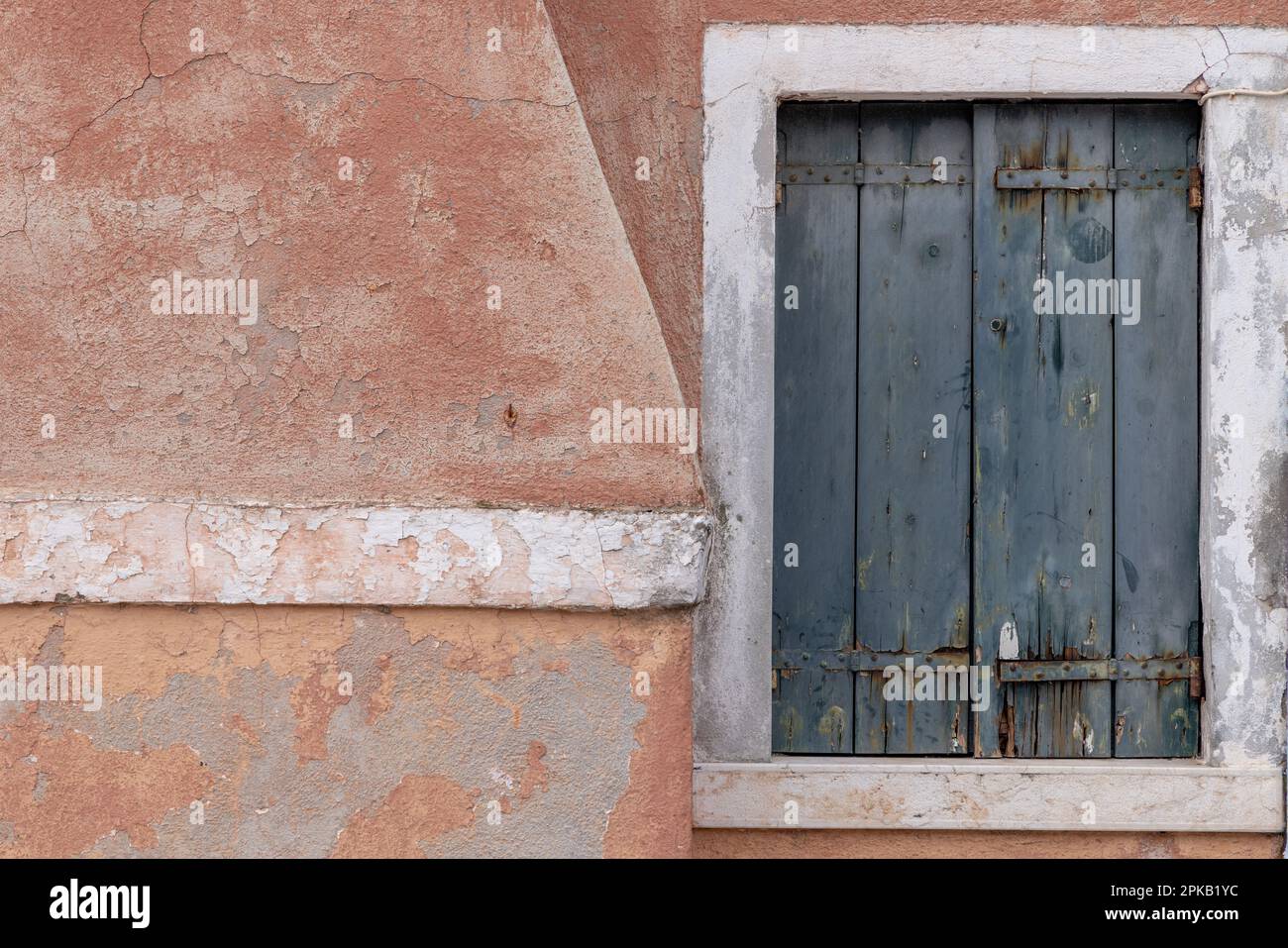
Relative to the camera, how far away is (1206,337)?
2855 mm

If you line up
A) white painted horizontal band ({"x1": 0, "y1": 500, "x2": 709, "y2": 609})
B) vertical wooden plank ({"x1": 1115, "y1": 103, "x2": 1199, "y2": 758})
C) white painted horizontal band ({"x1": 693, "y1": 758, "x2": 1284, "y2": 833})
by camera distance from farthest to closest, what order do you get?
vertical wooden plank ({"x1": 1115, "y1": 103, "x2": 1199, "y2": 758}), white painted horizontal band ({"x1": 693, "y1": 758, "x2": 1284, "y2": 833}), white painted horizontal band ({"x1": 0, "y1": 500, "x2": 709, "y2": 609})

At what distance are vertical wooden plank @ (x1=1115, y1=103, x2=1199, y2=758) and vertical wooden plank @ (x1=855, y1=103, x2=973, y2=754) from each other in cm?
40

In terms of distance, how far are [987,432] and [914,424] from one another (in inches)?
7.3

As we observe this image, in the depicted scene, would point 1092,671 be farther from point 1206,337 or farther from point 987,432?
point 1206,337

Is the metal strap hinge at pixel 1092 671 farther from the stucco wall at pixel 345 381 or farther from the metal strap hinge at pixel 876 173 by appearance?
the metal strap hinge at pixel 876 173

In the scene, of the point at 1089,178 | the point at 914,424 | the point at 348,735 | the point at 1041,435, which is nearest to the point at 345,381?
the point at 348,735

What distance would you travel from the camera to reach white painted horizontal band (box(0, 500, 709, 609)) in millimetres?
2221

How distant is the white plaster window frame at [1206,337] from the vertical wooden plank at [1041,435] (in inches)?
4.4

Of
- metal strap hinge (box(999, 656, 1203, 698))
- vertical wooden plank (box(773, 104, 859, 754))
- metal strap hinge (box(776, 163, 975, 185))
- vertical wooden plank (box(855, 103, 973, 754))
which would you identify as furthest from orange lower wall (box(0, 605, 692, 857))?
metal strap hinge (box(776, 163, 975, 185))

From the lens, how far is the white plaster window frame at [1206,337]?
282 cm

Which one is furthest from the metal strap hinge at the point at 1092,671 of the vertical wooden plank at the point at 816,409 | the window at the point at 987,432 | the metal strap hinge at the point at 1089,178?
the metal strap hinge at the point at 1089,178

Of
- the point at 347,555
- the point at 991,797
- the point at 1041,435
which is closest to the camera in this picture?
the point at 347,555

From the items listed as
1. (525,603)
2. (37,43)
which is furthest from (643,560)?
(37,43)

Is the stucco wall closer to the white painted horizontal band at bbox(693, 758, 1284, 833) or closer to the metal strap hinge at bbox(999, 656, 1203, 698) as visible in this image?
the white painted horizontal band at bbox(693, 758, 1284, 833)
